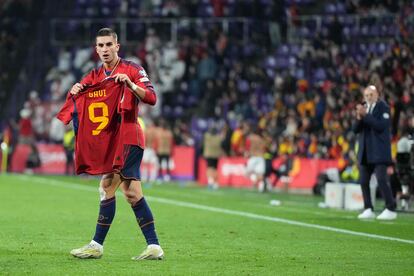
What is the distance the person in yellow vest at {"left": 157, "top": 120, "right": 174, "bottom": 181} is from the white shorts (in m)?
4.75

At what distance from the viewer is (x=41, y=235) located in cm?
1345

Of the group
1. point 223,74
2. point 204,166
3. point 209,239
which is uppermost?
point 223,74

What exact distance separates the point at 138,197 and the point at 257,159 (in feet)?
62.4

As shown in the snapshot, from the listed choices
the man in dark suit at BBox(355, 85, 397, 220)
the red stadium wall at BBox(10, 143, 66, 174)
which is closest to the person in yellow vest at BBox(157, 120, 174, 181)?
the red stadium wall at BBox(10, 143, 66, 174)

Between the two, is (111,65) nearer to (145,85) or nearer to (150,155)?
(145,85)

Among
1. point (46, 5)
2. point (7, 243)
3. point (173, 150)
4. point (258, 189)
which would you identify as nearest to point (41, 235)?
point (7, 243)

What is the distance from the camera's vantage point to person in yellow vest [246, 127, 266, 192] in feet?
96.5

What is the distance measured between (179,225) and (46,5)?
27406 mm

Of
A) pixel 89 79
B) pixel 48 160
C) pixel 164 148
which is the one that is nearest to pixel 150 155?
pixel 164 148

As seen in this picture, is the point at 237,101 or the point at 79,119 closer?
the point at 79,119

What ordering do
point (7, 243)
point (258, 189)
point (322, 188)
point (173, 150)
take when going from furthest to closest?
point (173, 150) < point (258, 189) < point (322, 188) < point (7, 243)

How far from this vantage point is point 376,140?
17484mm

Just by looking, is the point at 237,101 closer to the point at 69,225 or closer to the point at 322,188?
the point at 322,188

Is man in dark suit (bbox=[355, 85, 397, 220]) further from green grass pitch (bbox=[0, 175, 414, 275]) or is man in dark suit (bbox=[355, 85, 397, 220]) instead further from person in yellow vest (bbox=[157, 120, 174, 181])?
person in yellow vest (bbox=[157, 120, 174, 181])
